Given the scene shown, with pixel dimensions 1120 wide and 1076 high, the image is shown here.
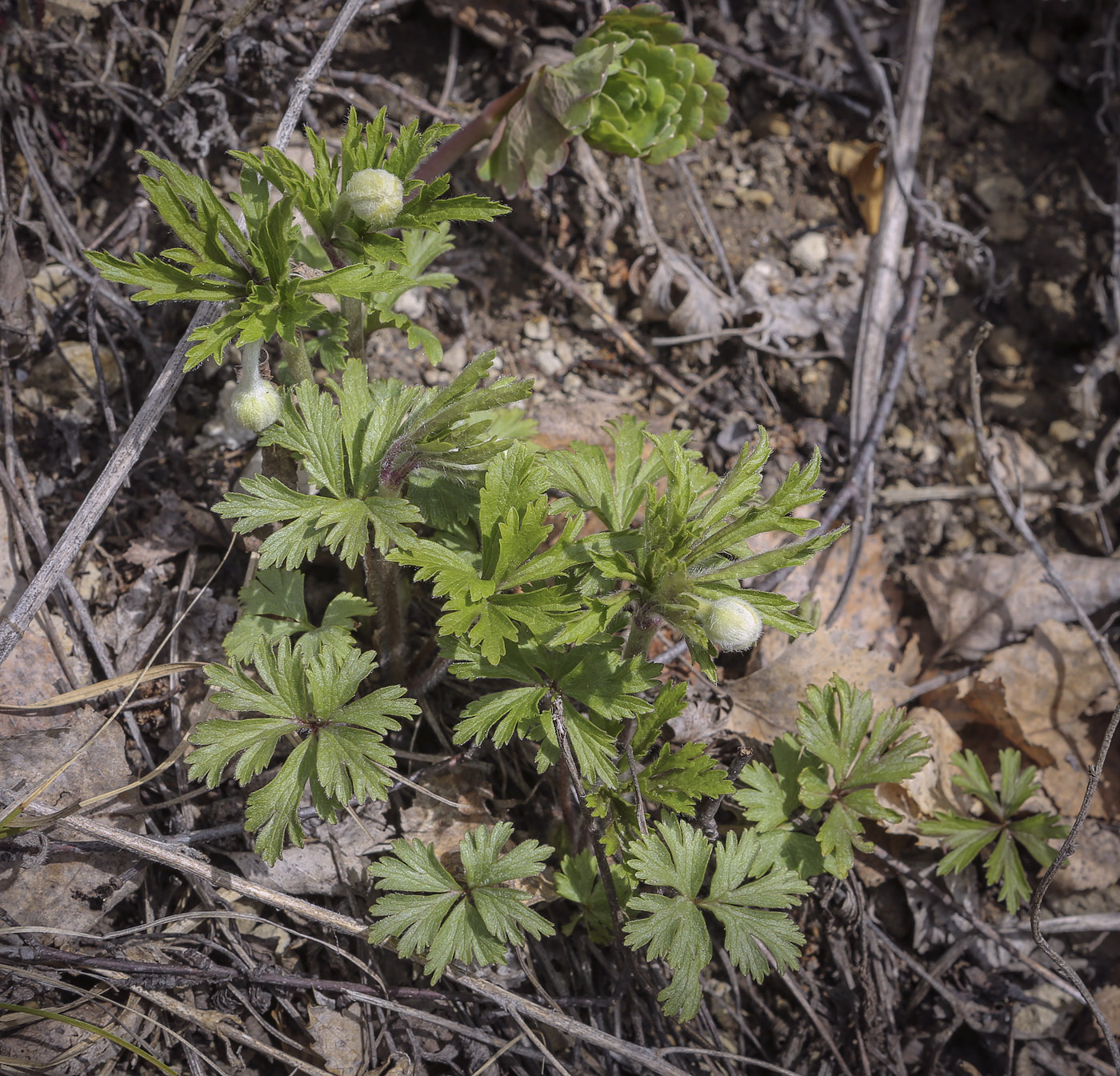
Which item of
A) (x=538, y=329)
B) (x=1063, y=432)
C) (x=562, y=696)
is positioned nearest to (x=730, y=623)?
(x=562, y=696)

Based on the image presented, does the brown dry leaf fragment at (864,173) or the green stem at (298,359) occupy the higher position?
the brown dry leaf fragment at (864,173)

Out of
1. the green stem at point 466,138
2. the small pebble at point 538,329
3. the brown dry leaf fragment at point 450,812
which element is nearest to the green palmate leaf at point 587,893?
the brown dry leaf fragment at point 450,812

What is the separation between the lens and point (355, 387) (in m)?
2.54

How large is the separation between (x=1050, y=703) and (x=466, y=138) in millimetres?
3617

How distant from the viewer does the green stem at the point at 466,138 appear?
11.0ft

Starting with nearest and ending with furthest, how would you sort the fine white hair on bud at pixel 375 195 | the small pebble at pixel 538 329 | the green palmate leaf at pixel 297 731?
the fine white hair on bud at pixel 375 195
the green palmate leaf at pixel 297 731
the small pebble at pixel 538 329

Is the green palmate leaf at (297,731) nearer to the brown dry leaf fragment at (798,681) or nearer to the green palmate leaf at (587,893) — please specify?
the green palmate leaf at (587,893)

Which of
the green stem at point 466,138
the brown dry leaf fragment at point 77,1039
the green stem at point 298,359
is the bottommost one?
the brown dry leaf fragment at point 77,1039

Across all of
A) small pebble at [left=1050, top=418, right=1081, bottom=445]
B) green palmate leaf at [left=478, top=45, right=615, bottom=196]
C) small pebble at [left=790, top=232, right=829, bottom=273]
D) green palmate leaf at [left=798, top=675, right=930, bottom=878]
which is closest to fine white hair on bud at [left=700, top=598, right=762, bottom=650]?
green palmate leaf at [left=798, top=675, right=930, bottom=878]

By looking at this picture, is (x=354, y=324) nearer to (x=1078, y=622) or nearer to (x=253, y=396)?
(x=253, y=396)

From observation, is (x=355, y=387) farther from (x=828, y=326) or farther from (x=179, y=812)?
(x=828, y=326)

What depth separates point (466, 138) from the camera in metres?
3.43

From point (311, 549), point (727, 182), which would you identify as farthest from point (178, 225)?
point (727, 182)

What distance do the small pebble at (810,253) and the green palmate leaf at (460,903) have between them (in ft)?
10.8
